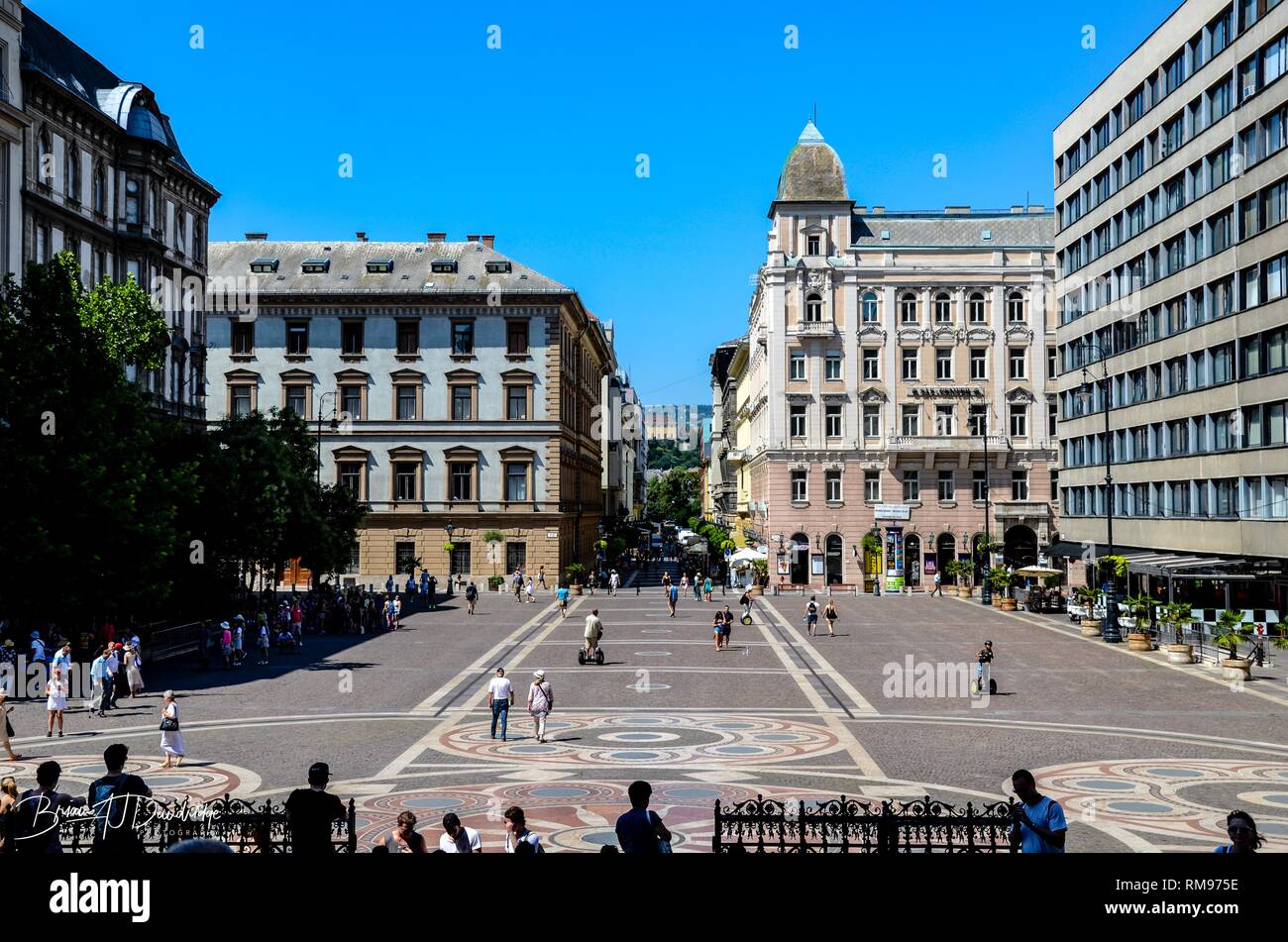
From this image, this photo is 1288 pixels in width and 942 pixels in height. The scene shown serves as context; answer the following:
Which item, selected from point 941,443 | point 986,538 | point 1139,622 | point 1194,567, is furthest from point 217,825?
point 941,443

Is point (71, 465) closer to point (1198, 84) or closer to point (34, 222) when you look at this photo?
point (34, 222)

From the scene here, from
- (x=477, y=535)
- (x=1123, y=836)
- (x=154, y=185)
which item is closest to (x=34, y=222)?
(x=154, y=185)

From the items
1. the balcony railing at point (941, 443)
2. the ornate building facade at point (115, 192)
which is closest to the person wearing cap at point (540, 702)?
the ornate building facade at point (115, 192)

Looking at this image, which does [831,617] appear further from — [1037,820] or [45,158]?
[45,158]

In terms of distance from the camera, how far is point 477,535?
69938 mm

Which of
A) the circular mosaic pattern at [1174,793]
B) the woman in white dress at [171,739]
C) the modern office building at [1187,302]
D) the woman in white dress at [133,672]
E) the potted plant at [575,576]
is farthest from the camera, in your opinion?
the potted plant at [575,576]

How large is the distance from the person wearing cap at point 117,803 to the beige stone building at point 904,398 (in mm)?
66359

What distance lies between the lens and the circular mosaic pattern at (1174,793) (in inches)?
635

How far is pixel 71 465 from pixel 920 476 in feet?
183

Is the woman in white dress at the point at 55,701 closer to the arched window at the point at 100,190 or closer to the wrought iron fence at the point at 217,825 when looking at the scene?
the wrought iron fence at the point at 217,825

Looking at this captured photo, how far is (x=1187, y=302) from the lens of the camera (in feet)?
164

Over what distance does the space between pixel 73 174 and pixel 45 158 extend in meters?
2.38

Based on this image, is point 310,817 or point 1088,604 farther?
point 1088,604

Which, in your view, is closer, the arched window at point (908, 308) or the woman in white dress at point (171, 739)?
the woman in white dress at point (171, 739)
